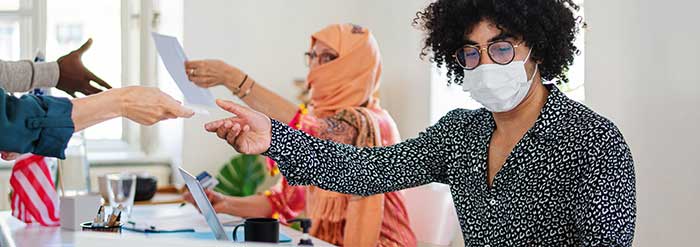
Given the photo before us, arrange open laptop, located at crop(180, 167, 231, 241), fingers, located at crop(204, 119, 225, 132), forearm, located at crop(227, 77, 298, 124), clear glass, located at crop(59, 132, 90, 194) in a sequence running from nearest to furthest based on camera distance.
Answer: fingers, located at crop(204, 119, 225, 132)
open laptop, located at crop(180, 167, 231, 241)
clear glass, located at crop(59, 132, 90, 194)
forearm, located at crop(227, 77, 298, 124)

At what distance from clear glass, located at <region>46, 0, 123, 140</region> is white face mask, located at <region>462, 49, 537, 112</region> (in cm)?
332

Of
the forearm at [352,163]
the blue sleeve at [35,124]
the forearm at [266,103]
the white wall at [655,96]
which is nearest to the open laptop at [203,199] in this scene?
the forearm at [352,163]

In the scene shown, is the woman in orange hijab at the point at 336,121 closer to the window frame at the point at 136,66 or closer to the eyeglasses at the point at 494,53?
the eyeglasses at the point at 494,53

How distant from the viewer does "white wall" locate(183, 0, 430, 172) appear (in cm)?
417

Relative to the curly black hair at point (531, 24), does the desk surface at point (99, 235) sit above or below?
below

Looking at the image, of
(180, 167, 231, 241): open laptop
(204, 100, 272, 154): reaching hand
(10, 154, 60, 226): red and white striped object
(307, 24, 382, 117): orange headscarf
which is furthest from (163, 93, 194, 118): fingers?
(307, 24, 382, 117): orange headscarf

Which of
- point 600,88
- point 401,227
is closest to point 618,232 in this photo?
point 600,88

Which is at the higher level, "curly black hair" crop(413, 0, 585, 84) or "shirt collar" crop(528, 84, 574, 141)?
"curly black hair" crop(413, 0, 585, 84)

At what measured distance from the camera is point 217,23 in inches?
166

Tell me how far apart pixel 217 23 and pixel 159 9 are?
0.55 metres

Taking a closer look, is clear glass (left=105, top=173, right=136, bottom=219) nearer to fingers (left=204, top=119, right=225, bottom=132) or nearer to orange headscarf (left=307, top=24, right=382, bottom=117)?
orange headscarf (left=307, top=24, right=382, bottom=117)

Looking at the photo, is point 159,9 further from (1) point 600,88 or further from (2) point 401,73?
(1) point 600,88

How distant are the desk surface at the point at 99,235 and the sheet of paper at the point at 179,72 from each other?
40 centimetres

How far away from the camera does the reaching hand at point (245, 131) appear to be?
60.2 inches
